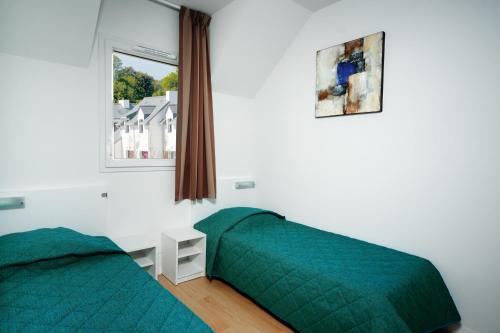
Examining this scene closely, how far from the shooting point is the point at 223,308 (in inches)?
85.1

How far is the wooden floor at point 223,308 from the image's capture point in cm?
195

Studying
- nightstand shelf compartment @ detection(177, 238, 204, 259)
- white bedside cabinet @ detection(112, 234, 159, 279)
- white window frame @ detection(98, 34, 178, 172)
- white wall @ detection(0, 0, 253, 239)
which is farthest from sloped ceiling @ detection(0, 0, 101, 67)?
nightstand shelf compartment @ detection(177, 238, 204, 259)

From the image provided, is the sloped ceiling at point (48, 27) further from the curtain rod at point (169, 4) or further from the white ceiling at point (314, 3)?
the white ceiling at point (314, 3)

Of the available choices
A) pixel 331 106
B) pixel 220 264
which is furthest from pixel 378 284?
pixel 331 106

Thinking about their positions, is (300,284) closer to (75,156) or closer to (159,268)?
(159,268)

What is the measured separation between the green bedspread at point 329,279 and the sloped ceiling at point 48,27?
1.85 metres

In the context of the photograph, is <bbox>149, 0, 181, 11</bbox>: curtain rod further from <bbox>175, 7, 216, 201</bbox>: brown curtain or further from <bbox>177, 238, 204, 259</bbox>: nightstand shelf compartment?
<bbox>177, 238, 204, 259</bbox>: nightstand shelf compartment

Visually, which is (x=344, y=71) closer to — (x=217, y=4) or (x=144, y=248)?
(x=217, y=4)

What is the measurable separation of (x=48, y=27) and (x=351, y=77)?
2275mm

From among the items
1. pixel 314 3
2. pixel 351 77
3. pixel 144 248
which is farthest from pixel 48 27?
pixel 351 77

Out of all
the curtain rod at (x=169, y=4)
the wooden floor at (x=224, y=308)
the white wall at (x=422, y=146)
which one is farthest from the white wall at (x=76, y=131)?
the white wall at (x=422, y=146)

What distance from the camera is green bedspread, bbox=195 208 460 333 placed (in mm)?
1528

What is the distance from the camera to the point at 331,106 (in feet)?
8.47

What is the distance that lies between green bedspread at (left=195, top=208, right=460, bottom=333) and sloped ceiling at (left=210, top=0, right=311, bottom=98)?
1.52m
